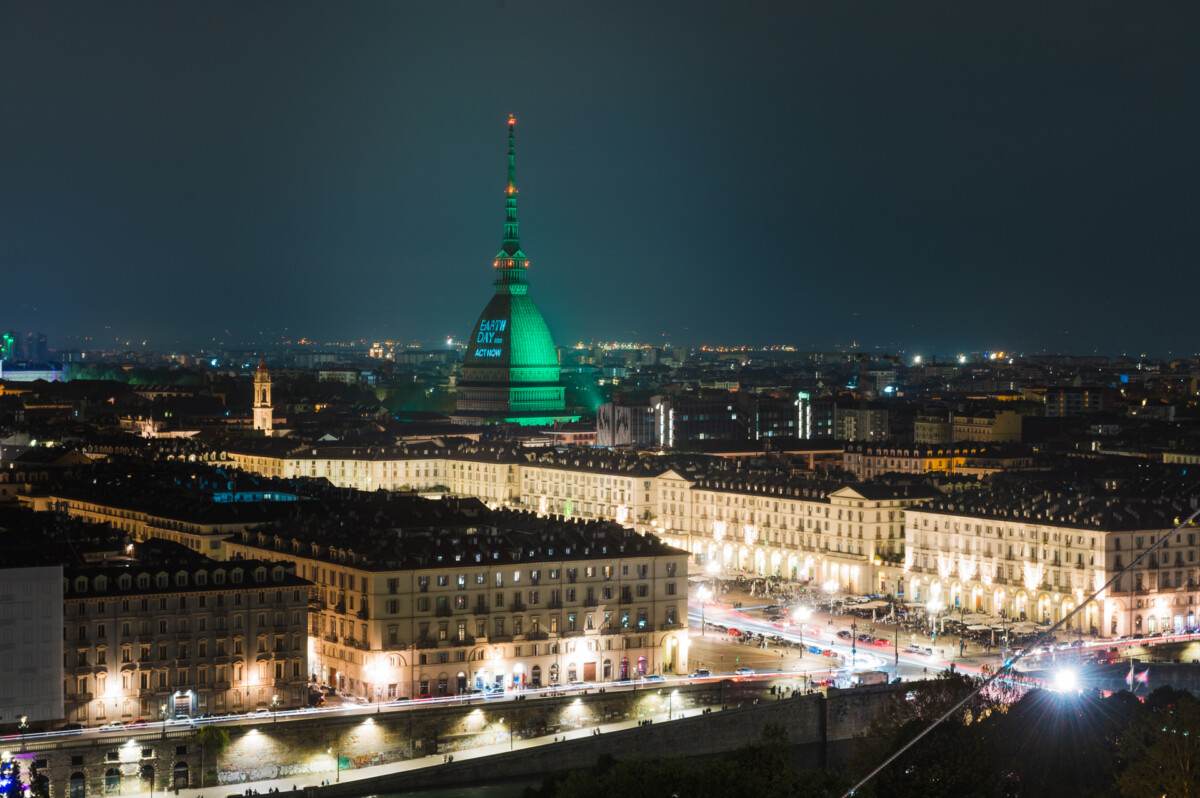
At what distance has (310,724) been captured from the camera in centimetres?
4791

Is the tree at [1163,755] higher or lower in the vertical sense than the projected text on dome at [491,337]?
lower

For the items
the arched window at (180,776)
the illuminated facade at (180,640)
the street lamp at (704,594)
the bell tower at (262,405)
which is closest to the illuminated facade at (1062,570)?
the street lamp at (704,594)

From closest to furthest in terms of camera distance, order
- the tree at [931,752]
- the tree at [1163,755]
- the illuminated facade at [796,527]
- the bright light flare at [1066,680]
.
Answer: the tree at [1163,755], the tree at [931,752], the bright light flare at [1066,680], the illuminated facade at [796,527]

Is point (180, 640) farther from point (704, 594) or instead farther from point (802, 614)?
point (704, 594)

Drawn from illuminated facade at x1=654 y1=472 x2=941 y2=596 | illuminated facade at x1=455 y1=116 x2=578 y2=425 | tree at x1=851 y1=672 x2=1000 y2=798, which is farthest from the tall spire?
tree at x1=851 y1=672 x2=1000 y2=798

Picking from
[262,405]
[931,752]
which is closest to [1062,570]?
[931,752]

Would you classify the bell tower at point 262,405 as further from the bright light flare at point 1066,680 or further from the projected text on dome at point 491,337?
the bright light flare at point 1066,680

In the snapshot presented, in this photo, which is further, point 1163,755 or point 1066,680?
point 1066,680

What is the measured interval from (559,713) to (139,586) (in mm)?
10914

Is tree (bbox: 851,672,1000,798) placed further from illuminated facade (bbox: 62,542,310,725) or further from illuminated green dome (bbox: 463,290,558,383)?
illuminated green dome (bbox: 463,290,558,383)

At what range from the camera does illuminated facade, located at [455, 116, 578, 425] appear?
481 feet

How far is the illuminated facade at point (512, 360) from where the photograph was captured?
481ft

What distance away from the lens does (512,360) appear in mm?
147875

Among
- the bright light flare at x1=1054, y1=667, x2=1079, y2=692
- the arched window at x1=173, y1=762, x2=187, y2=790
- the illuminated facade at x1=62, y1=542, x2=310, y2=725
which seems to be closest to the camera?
the arched window at x1=173, y1=762, x2=187, y2=790
